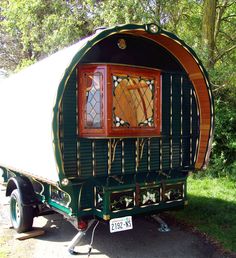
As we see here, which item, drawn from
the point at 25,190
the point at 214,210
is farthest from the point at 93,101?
the point at 214,210

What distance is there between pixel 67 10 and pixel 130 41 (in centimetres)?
817

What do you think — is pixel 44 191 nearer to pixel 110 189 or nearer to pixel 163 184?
pixel 110 189

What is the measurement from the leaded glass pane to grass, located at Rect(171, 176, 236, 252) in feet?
8.62

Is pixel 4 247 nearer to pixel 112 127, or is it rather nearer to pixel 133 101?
pixel 112 127

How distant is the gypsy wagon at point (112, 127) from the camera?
4699 mm

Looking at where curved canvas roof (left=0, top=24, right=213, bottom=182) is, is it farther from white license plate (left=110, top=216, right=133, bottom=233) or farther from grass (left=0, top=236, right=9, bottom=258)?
grass (left=0, top=236, right=9, bottom=258)

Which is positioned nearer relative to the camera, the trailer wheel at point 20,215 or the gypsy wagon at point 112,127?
the gypsy wagon at point 112,127

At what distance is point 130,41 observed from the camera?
17.4 ft

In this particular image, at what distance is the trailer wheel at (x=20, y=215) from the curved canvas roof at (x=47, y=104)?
0.57m

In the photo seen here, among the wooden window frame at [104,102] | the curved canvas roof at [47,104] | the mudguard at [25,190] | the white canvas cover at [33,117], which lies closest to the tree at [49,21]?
the curved canvas roof at [47,104]

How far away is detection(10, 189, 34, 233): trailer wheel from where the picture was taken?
229 inches

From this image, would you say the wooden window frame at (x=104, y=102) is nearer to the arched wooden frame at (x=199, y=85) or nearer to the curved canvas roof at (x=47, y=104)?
the curved canvas roof at (x=47, y=104)

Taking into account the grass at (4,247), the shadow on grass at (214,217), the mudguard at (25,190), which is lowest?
the grass at (4,247)

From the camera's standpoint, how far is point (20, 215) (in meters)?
5.86
